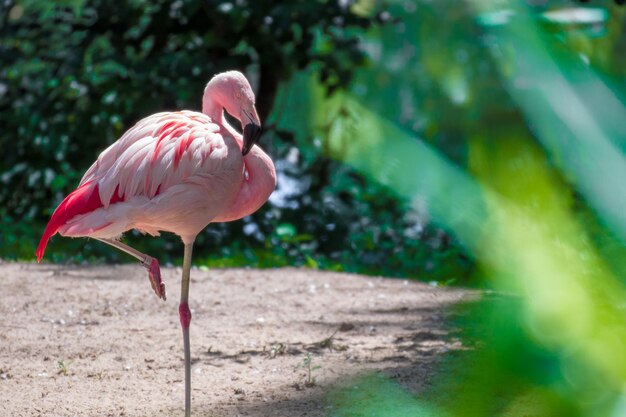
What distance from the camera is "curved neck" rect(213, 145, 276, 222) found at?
3.64 meters

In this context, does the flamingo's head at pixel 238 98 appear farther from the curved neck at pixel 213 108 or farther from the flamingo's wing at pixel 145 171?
the flamingo's wing at pixel 145 171

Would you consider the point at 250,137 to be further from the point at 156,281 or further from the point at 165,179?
the point at 156,281

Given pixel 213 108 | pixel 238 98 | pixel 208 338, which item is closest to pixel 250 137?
pixel 238 98

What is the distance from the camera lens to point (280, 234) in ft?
23.0

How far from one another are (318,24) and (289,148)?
1.07 m

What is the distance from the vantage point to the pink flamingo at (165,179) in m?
3.41

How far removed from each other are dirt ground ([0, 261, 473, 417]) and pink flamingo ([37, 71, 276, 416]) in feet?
1.18

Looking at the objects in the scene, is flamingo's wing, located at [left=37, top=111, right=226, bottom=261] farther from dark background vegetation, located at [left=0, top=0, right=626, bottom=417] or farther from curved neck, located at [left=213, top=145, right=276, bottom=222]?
dark background vegetation, located at [left=0, top=0, right=626, bottom=417]

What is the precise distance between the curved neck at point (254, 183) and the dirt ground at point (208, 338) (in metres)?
0.71

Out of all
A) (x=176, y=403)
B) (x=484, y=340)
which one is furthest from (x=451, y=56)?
(x=176, y=403)

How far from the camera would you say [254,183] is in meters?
3.66

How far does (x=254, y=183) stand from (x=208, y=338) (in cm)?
106

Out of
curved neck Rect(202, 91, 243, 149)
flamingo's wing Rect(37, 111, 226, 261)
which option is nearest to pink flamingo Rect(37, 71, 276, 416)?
flamingo's wing Rect(37, 111, 226, 261)

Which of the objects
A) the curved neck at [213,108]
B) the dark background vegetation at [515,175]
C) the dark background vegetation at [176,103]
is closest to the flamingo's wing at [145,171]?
the curved neck at [213,108]
